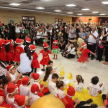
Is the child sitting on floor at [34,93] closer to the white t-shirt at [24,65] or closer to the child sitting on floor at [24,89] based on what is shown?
the child sitting on floor at [24,89]

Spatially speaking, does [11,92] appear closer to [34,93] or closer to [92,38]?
[34,93]

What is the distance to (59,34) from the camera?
7.30m

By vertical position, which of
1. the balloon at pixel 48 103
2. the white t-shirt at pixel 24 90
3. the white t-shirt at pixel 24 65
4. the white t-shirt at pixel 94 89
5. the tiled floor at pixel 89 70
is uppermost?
the balloon at pixel 48 103

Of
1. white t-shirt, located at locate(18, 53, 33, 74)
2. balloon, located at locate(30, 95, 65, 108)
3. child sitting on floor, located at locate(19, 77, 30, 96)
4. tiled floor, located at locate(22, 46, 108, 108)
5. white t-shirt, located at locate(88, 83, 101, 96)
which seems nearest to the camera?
balloon, located at locate(30, 95, 65, 108)

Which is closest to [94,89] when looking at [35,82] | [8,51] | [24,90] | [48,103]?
[35,82]

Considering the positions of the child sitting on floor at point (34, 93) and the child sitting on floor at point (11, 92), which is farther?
the child sitting on floor at point (34, 93)

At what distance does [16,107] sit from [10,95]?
22 cm

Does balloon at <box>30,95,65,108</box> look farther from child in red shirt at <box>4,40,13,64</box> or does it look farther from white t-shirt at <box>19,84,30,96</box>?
child in red shirt at <box>4,40,13,64</box>

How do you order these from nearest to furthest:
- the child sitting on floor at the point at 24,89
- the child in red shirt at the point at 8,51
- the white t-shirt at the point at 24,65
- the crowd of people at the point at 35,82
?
1. the crowd of people at the point at 35,82
2. the child sitting on floor at the point at 24,89
3. the white t-shirt at the point at 24,65
4. the child in red shirt at the point at 8,51

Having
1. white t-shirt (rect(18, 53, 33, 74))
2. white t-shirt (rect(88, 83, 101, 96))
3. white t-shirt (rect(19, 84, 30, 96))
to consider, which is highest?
white t-shirt (rect(18, 53, 33, 74))

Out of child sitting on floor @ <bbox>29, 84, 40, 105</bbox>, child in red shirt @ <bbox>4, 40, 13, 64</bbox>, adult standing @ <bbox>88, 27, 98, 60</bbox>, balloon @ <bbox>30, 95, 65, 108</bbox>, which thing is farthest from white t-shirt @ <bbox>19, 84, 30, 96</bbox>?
adult standing @ <bbox>88, 27, 98, 60</bbox>

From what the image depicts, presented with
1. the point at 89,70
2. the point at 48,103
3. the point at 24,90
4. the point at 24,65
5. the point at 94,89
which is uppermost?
the point at 48,103

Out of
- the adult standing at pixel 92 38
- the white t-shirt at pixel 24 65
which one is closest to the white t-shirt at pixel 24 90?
the white t-shirt at pixel 24 65

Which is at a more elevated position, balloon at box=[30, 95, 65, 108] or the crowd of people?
balloon at box=[30, 95, 65, 108]
